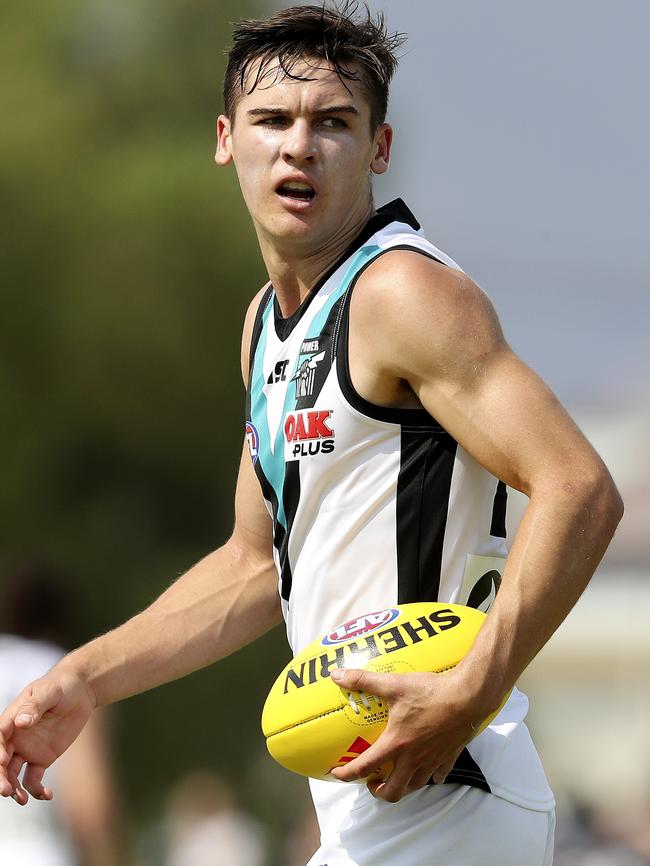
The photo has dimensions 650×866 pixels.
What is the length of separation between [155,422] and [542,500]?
453 inches

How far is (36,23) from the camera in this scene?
1523 cm

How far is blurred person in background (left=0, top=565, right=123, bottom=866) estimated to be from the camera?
→ 5555 millimetres

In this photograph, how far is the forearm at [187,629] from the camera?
3209 mm

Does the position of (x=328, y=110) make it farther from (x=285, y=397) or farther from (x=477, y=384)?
(x=477, y=384)

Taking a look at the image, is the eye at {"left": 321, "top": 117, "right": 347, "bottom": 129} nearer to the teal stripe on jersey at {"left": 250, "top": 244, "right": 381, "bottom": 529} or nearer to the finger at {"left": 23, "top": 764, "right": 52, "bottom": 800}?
the teal stripe on jersey at {"left": 250, "top": 244, "right": 381, "bottom": 529}

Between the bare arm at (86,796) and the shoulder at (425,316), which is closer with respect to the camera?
the shoulder at (425,316)

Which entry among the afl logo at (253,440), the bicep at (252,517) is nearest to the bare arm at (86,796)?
the bicep at (252,517)

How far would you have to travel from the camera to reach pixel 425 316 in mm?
2568

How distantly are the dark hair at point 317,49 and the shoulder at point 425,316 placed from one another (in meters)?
0.62

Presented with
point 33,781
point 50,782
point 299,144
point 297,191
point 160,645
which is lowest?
point 50,782

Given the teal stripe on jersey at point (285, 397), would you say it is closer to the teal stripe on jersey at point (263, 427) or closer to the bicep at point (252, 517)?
the teal stripe on jersey at point (263, 427)

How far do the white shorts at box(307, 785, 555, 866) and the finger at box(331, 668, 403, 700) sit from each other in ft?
1.28

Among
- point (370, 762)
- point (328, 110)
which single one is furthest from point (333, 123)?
point (370, 762)

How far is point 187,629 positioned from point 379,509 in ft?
2.72
